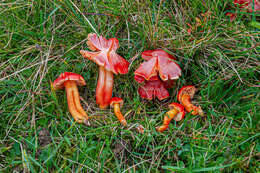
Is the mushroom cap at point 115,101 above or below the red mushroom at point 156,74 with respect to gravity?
below

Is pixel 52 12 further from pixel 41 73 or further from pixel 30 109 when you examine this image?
pixel 30 109

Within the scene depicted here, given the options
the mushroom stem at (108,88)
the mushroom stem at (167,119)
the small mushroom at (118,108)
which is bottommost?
the mushroom stem at (167,119)

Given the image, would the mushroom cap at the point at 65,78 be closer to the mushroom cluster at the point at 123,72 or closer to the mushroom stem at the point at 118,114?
the mushroom cluster at the point at 123,72

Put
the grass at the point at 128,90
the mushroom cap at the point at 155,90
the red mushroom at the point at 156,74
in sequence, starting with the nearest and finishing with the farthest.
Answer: the grass at the point at 128,90 < the red mushroom at the point at 156,74 < the mushroom cap at the point at 155,90

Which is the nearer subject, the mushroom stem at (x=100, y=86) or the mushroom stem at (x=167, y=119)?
the mushroom stem at (x=167, y=119)

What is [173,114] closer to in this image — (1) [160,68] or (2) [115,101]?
→ (1) [160,68]

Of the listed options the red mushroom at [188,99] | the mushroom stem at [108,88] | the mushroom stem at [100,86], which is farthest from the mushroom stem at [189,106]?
the mushroom stem at [100,86]

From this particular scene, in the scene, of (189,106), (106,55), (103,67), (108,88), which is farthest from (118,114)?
(189,106)

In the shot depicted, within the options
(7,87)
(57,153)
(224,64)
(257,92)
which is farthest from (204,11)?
(7,87)
